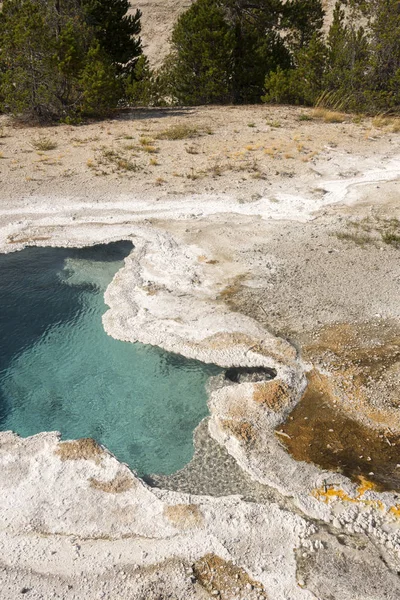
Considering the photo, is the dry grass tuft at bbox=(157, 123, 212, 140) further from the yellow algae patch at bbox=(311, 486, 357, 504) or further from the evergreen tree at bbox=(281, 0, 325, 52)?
the yellow algae patch at bbox=(311, 486, 357, 504)

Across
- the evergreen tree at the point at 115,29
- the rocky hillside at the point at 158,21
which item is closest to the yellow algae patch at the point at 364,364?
the evergreen tree at the point at 115,29

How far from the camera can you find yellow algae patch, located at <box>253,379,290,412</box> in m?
6.72

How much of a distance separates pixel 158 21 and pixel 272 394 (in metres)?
46.5

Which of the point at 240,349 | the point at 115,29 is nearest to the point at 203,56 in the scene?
the point at 115,29

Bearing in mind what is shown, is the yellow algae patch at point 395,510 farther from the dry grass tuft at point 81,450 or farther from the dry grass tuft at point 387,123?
the dry grass tuft at point 387,123

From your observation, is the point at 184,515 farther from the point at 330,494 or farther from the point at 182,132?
the point at 182,132

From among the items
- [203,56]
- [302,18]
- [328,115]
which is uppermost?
[302,18]

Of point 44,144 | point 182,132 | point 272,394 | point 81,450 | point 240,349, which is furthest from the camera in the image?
point 182,132

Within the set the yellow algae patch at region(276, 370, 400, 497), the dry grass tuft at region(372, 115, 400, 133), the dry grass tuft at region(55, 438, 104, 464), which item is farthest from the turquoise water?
the dry grass tuft at region(372, 115, 400, 133)

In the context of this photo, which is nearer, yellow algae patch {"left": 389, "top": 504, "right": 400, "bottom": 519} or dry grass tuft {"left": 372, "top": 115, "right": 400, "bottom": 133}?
yellow algae patch {"left": 389, "top": 504, "right": 400, "bottom": 519}

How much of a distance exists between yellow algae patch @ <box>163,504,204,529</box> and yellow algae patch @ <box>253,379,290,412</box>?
1.78 metres

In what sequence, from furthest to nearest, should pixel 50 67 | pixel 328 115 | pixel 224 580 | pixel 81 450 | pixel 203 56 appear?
pixel 203 56 < pixel 328 115 < pixel 50 67 < pixel 81 450 < pixel 224 580

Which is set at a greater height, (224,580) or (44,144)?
(44,144)

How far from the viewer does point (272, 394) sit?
270 inches
